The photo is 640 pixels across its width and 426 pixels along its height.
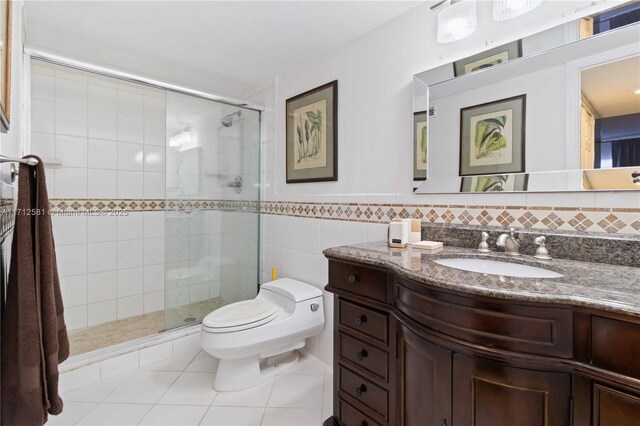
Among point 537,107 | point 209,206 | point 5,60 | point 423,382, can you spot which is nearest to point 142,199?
point 209,206

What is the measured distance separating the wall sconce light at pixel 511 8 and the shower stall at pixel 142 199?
1934mm

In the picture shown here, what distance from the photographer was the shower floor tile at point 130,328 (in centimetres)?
221

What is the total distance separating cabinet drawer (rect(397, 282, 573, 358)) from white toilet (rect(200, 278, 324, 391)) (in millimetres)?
1154

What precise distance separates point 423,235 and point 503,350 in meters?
0.83

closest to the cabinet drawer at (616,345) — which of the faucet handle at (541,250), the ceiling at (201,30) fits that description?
the faucet handle at (541,250)

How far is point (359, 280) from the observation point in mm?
1254

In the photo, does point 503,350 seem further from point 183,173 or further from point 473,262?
point 183,173

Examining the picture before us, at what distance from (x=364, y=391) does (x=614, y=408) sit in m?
0.83

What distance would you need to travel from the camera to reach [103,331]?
242cm

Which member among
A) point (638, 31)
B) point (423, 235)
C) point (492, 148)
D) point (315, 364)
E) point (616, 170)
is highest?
point (638, 31)

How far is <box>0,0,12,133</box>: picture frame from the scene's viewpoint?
2.76ft

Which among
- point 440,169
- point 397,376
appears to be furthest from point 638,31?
point 397,376

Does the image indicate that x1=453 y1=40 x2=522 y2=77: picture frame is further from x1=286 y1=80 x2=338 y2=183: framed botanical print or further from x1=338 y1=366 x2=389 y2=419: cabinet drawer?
x1=338 y1=366 x2=389 y2=419: cabinet drawer

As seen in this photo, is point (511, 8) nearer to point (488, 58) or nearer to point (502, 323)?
point (488, 58)
